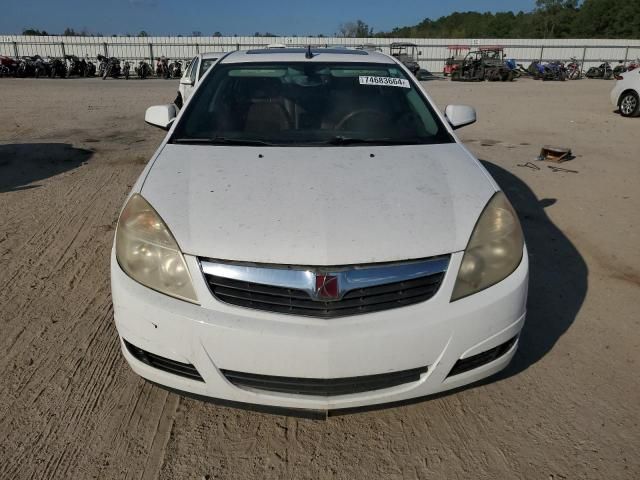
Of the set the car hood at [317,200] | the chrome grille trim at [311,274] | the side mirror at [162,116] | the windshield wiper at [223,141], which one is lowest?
the chrome grille trim at [311,274]

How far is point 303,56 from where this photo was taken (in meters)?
3.77

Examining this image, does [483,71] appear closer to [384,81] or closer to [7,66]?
[7,66]

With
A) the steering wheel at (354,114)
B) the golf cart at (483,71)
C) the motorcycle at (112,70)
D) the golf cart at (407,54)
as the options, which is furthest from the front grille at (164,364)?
the golf cart at (483,71)

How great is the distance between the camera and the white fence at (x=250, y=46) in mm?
34906

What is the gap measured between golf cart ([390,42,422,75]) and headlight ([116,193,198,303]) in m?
28.4

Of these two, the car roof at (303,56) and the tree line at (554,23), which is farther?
the tree line at (554,23)

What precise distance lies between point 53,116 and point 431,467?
12523 mm

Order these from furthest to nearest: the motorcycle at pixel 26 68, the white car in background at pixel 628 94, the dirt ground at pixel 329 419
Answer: the motorcycle at pixel 26 68 < the white car in background at pixel 628 94 < the dirt ground at pixel 329 419

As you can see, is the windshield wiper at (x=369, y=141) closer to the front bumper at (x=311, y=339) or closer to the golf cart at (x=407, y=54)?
the front bumper at (x=311, y=339)

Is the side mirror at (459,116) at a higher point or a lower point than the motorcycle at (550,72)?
higher

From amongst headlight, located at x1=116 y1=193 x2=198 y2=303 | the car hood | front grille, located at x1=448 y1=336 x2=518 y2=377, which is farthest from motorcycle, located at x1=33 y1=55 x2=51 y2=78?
front grille, located at x1=448 y1=336 x2=518 y2=377

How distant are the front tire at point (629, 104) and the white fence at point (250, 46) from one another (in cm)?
2310

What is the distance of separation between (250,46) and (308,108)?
32.8m

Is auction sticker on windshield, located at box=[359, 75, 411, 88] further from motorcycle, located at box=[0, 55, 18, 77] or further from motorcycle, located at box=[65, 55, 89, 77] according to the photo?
motorcycle, located at box=[65, 55, 89, 77]
